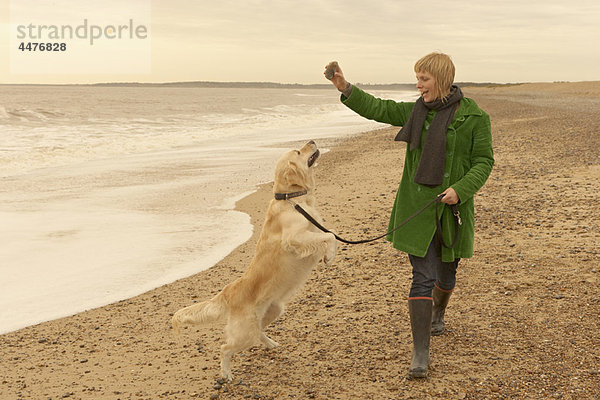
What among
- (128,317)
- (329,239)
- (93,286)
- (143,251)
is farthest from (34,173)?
(329,239)

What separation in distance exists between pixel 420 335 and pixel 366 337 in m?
0.77

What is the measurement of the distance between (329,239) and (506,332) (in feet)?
5.46

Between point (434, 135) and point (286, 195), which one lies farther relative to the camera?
point (286, 195)

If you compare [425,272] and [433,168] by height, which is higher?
[433,168]

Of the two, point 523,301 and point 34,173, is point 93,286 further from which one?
Result: point 34,173

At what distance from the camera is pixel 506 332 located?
430cm

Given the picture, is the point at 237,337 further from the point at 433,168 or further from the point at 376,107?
the point at 376,107

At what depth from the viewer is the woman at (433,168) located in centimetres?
353

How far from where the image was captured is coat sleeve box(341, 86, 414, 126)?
3795mm

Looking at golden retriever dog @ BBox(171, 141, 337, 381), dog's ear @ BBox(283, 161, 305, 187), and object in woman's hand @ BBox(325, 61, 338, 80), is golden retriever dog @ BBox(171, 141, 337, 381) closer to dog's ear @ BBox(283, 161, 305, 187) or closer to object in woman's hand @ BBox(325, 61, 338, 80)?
dog's ear @ BBox(283, 161, 305, 187)

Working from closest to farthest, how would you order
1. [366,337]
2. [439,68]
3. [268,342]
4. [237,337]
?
[439,68] < [237,337] < [268,342] < [366,337]

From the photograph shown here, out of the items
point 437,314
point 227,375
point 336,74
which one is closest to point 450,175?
point 336,74

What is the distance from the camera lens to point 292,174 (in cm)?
417

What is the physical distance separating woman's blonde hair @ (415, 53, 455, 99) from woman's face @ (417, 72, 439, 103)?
0.07ft
